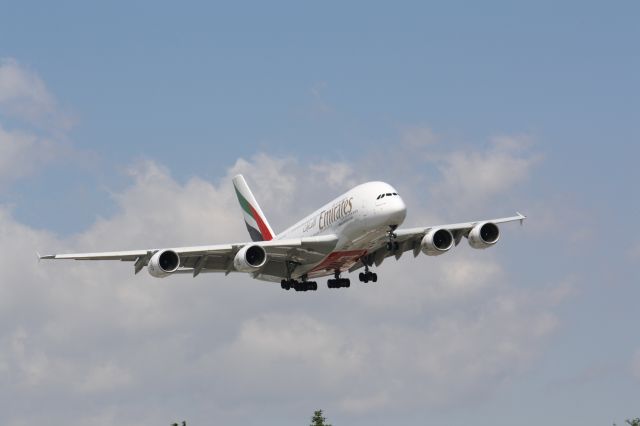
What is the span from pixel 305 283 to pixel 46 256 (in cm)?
1474

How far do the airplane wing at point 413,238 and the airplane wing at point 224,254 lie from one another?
2994 millimetres

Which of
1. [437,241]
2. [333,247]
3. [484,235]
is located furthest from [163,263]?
[484,235]

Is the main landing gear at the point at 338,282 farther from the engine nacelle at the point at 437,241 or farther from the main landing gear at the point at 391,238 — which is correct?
the main landing gear at the point at 391,238

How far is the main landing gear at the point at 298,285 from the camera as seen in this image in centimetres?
6350

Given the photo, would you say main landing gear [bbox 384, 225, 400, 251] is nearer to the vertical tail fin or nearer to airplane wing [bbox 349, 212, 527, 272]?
airplane wing [bbox 349, 212, 527, 272]

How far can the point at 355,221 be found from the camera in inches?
2191

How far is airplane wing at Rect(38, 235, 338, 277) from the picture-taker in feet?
189

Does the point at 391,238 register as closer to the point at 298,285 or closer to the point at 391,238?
the point at 391,238

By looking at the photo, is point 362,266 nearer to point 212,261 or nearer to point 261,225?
point 212,261

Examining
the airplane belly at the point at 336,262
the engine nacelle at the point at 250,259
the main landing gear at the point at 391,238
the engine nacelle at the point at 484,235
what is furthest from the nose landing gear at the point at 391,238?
the engine nacelle at the point at 250,259

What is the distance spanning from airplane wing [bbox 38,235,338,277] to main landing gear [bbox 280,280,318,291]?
1.27 metres

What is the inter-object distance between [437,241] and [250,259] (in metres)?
9.70

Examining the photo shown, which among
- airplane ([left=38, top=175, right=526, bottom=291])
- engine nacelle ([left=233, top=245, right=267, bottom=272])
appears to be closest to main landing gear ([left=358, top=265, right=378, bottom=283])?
airplane ([left=38, top=175, right=526, bottom=291])

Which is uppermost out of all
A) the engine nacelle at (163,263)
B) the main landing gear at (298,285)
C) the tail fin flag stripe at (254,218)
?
the tail fin flag stripe at (254,218)
